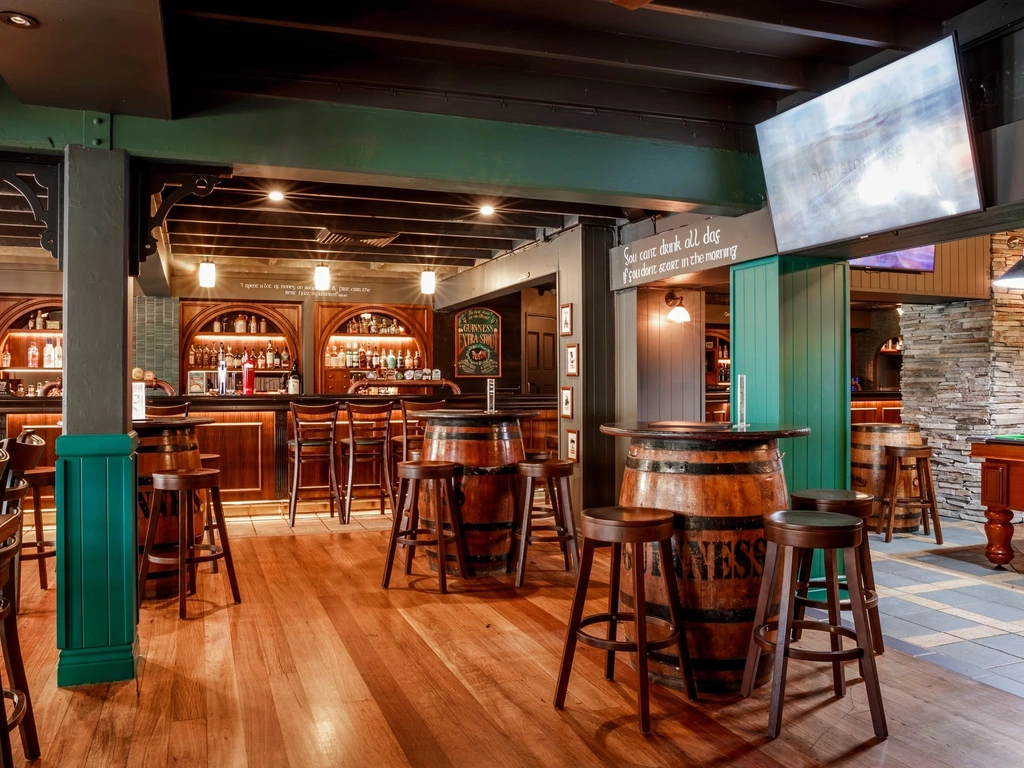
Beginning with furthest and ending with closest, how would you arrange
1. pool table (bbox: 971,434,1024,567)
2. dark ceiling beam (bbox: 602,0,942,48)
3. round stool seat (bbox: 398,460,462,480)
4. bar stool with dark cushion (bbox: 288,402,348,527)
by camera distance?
bar stool with dark cushion (bbox: 288,402,348,527) → pool table (bbox: 971,434,1024,567) → round stool seat (bbox: 398,460,462,480) → dark ceiling beam (bbox: 602,0,942,48)

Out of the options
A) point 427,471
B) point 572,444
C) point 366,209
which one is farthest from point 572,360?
point 427,471

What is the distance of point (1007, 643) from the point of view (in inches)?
142

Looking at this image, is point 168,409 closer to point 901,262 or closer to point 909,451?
point 909,451

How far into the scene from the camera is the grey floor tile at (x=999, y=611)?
4.02m

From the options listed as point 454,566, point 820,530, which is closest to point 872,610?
point 820,530

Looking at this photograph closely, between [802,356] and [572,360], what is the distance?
209 cm

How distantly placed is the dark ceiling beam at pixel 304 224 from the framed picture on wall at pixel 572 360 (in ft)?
4.09

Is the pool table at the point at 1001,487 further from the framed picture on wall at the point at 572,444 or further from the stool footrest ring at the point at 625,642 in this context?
the stool footrest ring at the point at 625,642

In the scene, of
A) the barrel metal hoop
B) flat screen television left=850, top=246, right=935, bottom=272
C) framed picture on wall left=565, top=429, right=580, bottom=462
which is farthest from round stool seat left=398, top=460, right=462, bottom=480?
flat screen television left=850, top=246, right=935, bottom=272

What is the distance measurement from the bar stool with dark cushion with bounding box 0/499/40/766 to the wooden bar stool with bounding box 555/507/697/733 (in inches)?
68.8

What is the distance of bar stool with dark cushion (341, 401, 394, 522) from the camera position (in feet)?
21.9

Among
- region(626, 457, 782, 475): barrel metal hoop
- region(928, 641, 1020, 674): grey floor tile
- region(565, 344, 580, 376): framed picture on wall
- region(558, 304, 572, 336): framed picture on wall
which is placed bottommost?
region(928, 641, 1020, 674): grey floor tile

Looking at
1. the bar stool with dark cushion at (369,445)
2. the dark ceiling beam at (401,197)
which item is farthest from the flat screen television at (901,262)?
the bar stool with dark cushion at (369,445)

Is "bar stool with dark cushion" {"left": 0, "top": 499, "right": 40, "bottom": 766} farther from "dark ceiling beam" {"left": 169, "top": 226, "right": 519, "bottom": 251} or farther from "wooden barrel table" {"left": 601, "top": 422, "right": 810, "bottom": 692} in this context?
"dark ceiling beam" {"left": 169, "top": 226, "right": 519, "bottom": 251}
